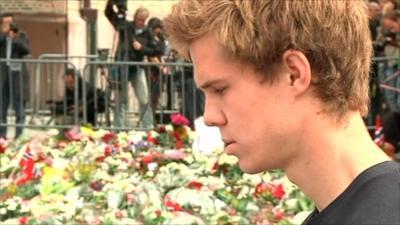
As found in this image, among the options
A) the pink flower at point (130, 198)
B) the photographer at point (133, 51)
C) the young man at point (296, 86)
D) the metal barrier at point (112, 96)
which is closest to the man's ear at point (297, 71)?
the young man at point (296, 86)

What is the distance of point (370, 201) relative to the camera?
63.6 inches

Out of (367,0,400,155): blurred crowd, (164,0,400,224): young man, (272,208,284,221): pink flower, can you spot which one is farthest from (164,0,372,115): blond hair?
(367,0,400,155): blurred crowd

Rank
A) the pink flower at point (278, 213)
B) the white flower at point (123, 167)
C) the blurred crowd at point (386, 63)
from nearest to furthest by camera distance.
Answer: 1. the pink flower at point (278, 213)
2. the white flower at point (123, 167)
3. the blurred crowd at point (386, 63)

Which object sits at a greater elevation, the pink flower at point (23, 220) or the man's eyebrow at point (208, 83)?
the man's eyebrow at point (208, 83)

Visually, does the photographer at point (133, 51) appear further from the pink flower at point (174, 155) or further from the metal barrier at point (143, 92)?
the pink flower at point (174, 155)

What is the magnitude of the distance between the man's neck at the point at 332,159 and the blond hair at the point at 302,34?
4 cm

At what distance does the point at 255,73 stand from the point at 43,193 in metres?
4.80

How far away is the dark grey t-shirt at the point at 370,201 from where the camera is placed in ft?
5.19

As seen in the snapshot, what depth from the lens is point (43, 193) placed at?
640 cm

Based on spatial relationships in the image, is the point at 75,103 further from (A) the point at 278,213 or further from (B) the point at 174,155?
(A) the point at 278,213

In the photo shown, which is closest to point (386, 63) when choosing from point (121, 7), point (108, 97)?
point (108, 97)

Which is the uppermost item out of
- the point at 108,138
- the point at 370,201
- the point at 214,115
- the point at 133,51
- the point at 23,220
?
the point at 214,115

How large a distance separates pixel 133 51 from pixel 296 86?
34.5ft

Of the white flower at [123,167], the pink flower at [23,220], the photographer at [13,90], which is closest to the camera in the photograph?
the pink flower at [23,220]
